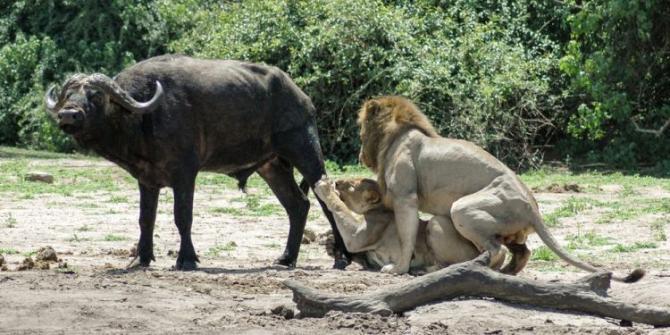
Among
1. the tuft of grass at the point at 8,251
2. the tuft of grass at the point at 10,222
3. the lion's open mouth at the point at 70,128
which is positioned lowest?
the tuft of grass at the point at 10,222

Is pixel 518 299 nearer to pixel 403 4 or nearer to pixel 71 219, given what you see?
pixel 71 219

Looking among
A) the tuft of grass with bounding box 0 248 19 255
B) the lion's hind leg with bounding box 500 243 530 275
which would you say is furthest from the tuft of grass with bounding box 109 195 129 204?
the lion's hind leg with bounding box 500 243 530 275

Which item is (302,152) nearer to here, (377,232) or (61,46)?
(377,232)

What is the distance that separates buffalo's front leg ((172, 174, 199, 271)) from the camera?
10703 millimetres

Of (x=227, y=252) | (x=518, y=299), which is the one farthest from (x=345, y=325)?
(x=227, y=252)

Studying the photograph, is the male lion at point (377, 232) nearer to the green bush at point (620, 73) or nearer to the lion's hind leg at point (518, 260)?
the lion's hind leg at point (518, 260)

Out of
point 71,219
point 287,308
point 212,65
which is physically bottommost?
point 71,219

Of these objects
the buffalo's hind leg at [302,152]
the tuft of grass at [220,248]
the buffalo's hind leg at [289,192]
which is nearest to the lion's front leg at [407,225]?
the buffalo's hind leg at [302,152]

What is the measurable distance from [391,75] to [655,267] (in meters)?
9.42

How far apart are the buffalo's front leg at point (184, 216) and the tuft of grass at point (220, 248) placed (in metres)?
1.13

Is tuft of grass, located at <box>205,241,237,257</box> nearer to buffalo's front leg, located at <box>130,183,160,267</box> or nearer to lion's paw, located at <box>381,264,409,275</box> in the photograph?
buffalo's front leg, located at <box>130,183,160,267</box>

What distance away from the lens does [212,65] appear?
37.1 feet

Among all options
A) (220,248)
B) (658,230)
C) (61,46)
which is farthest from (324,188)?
(61,46)

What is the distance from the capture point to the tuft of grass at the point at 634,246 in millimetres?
11905
